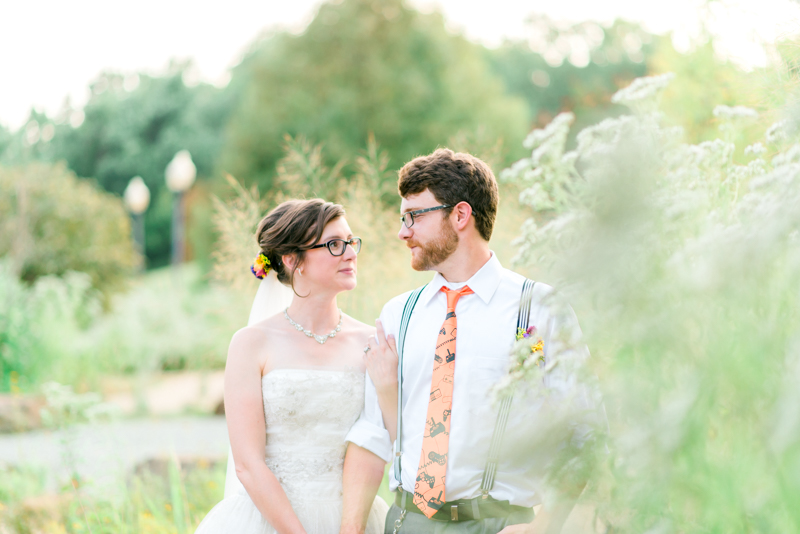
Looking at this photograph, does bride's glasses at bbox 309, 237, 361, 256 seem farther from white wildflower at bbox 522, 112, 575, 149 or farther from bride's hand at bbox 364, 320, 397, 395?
white wildflower at bbox 522, 112, 575, 149

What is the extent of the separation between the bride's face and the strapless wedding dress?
0.36m

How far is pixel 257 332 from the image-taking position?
2.78 metres

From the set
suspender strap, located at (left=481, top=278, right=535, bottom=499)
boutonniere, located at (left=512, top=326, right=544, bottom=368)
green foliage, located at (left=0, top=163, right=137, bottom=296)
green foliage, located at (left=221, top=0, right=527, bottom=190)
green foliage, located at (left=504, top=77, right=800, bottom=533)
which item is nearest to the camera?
green foliage, located at (left=504, top=77, right=800, bottom=533)

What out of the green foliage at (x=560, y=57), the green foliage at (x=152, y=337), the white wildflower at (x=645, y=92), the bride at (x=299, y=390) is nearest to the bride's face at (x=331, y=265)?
the bride at (x=299, y=390)

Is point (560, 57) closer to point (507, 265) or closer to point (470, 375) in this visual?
point (507, 265)

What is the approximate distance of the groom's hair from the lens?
251cm

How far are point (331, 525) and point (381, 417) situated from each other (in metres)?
0.49

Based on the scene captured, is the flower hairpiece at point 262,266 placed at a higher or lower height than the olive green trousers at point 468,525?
higher

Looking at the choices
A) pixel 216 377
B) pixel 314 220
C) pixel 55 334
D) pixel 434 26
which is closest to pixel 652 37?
pixel 434 26

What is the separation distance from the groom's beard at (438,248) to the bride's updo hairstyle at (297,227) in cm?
44

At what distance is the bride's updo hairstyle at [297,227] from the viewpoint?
278cm

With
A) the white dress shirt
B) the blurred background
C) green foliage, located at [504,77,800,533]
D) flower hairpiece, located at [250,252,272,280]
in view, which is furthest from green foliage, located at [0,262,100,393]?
green foliage, located at [504,77,800,533]

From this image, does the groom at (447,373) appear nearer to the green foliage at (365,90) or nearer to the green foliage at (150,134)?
the green foliage at (365,90)

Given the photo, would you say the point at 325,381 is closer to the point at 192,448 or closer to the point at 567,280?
the point at 567,280
